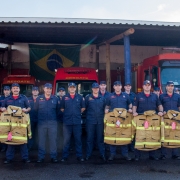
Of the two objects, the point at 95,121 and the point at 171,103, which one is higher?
the point at 171,103

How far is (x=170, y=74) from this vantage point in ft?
30.3

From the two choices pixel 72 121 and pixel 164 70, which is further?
pixel 164 70

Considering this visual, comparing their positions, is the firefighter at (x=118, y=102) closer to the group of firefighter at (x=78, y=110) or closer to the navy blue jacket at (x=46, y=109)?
the group of firefighter at (x=78, y=110)

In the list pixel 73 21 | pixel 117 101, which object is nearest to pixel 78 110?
pixel 117 101

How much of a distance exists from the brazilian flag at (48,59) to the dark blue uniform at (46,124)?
864 centimetres

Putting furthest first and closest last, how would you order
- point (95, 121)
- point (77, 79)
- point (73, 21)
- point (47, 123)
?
point (73, 21)
point (77, 79)
point (95, 121)
point (47, 123)

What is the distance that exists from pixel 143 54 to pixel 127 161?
1140 cm

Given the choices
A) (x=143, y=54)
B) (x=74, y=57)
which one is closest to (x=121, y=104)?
(x=74, y=57)

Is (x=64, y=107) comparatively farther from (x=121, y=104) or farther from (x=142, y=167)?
(x=142, y=167)

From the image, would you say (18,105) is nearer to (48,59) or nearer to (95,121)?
(95,121)

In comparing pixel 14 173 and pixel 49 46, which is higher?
pixel 49 46

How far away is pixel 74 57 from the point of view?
51.4 ft

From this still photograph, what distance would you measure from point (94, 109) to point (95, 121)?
30 cm

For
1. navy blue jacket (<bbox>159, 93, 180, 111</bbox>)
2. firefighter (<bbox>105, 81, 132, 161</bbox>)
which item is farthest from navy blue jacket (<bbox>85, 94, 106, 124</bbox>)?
navy blue jacket (<bbox>159, 93, 180, 111</bbox>)
